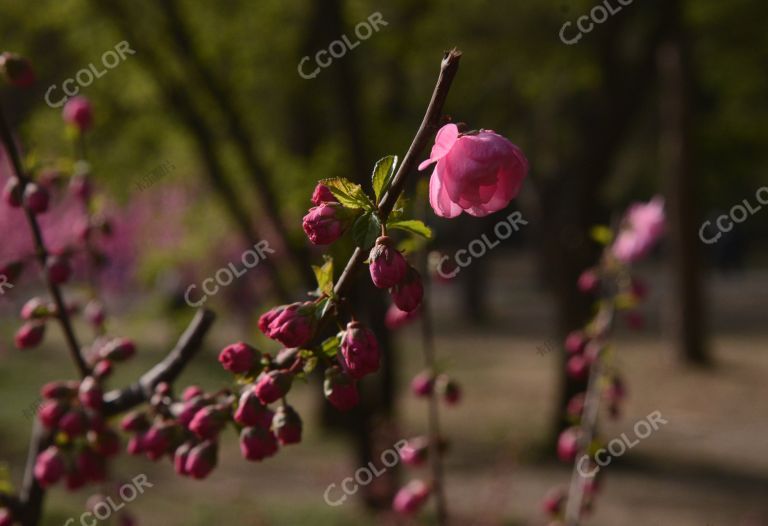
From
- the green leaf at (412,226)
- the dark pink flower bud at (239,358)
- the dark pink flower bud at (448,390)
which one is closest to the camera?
the green leaf at (412,226)

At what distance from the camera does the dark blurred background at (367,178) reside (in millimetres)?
6953

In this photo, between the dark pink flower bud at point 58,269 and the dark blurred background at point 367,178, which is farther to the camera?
the dark blurred background at point 367,178

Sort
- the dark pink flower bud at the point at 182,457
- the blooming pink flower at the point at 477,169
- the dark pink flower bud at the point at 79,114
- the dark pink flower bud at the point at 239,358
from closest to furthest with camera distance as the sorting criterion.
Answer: the blooming pink flower at the point at 477,169 → the dark pink flower bud at the point at 239,358 → the dark pink flower bud at the point at 182,457 → the dark pink flower bud at the point at 79,114

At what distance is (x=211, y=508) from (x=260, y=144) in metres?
3.97

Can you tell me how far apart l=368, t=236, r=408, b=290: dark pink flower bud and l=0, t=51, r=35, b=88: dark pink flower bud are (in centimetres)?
87

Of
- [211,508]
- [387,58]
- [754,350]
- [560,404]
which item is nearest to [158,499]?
[211,508]

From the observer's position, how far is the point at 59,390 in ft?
4.52

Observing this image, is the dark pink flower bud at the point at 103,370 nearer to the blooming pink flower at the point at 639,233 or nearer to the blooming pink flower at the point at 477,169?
the blooming pink flower at the point at 477,169

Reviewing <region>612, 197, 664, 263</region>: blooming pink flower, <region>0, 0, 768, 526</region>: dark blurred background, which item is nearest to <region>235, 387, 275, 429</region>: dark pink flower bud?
<region>612, 197, 664, 263</region>: blooming pink flower

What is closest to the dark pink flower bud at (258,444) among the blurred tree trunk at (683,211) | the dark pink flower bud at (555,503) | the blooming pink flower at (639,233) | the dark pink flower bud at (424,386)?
the dark pink flower bud at (424,386)

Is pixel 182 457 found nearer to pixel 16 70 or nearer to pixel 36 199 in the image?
pixel 36 199

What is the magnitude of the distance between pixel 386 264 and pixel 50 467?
0.77 meters

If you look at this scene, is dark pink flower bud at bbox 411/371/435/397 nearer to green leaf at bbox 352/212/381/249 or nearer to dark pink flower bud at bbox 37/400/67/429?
dark pink flower bud at bbox 37/400/67/429

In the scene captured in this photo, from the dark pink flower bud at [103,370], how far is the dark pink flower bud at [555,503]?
1.21 metres
